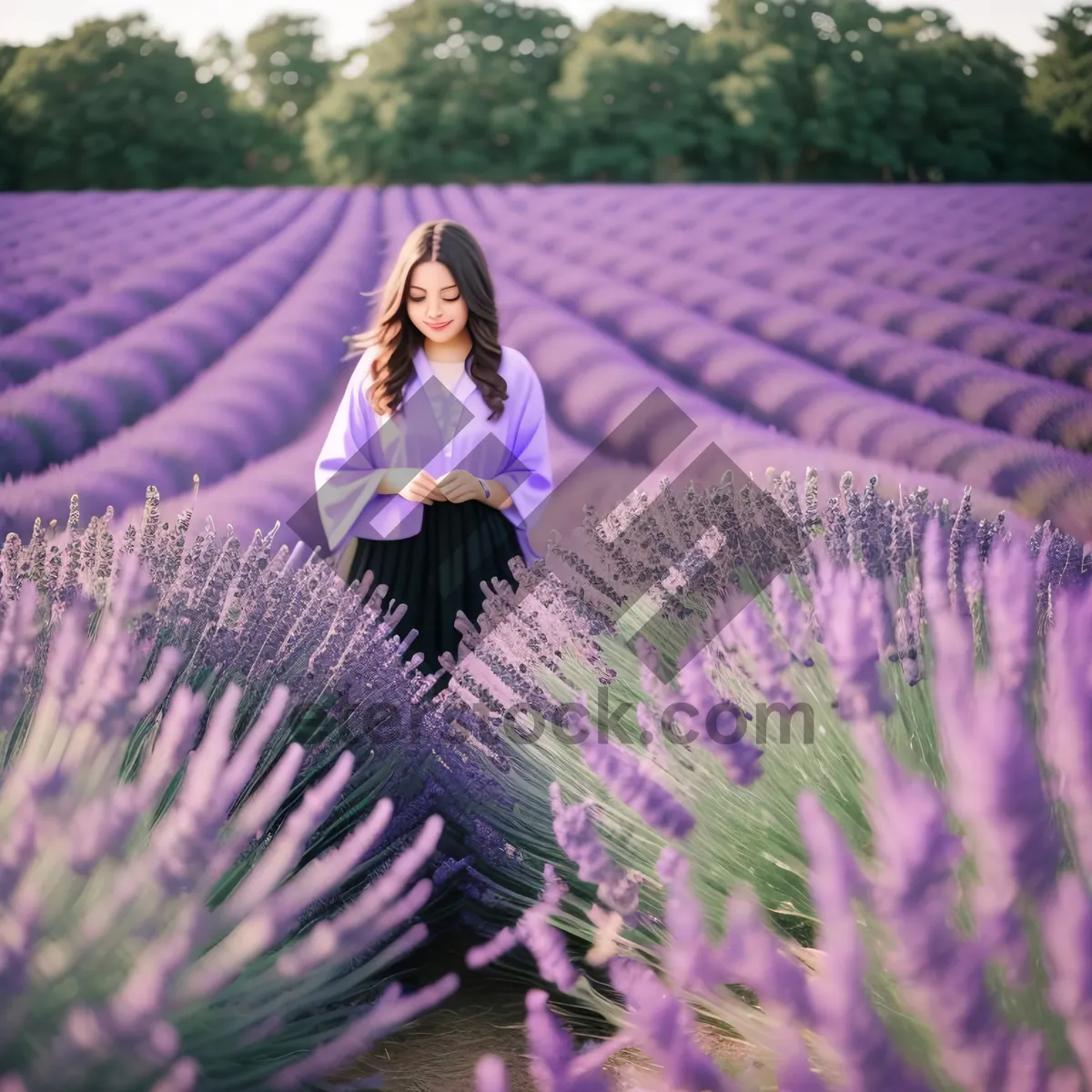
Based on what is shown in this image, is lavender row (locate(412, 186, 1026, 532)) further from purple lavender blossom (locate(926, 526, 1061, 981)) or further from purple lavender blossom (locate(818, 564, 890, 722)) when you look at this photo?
purple lavender blossom (locate(926, 526, 1061, 981))

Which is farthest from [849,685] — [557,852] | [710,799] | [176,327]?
[176,327]

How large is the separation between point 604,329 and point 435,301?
105 inches

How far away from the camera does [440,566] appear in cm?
182

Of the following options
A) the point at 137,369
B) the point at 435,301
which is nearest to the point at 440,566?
the point at 435,301

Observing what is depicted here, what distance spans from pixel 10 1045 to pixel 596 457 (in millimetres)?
2964

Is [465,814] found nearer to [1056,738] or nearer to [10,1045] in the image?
[10,1045]

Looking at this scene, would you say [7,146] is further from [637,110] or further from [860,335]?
[860,335]

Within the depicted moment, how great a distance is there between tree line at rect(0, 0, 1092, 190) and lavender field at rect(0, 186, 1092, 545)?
0.56 ft

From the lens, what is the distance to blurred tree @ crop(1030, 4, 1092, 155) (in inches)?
144

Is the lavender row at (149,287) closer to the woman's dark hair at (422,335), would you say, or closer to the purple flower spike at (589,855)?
the woman's dark hair at (422,335)

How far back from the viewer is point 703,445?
3.32 meters

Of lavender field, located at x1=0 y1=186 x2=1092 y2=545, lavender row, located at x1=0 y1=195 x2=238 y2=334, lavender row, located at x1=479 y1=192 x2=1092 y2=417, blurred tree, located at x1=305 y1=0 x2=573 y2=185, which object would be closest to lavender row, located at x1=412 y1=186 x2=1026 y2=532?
lavender field, located at x1=0 y1=186 x2=1092 y2=545

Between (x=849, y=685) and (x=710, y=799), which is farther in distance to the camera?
(x=710, y=799)

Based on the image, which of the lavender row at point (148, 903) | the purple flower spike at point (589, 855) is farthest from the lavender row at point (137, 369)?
the purple flower spike at point (589, 855)
